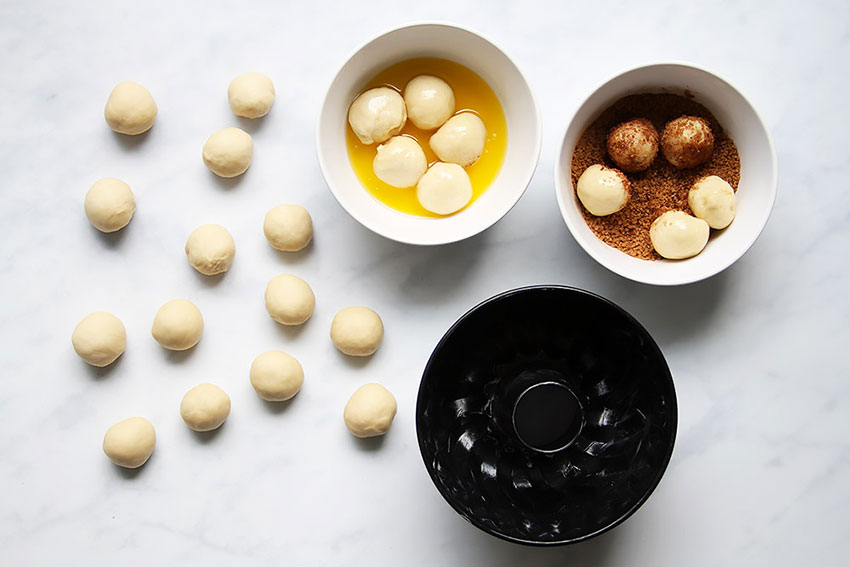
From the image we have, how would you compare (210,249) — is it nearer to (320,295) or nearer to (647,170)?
(320,295)

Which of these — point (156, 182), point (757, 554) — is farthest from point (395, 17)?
point (757, 554)

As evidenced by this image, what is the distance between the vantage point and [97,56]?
4.20 feet

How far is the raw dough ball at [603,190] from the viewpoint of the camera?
3.70 ft

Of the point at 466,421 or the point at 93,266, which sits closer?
the point at 466,421

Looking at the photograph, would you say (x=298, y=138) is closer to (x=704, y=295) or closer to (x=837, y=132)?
(x=704, y=295)

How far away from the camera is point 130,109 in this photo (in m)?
1.22

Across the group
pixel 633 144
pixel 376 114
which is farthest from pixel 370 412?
pixel 633 144

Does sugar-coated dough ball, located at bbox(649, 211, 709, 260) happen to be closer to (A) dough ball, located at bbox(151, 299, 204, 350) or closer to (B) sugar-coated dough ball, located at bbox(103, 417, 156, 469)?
(A) dough ball, located at bbox(151, 299, 204, 350)

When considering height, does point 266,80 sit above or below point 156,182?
above

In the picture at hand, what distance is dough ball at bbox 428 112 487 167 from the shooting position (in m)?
1.18

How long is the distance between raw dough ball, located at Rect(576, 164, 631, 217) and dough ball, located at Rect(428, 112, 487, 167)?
187 millimetres

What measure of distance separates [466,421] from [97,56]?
0.94 meters

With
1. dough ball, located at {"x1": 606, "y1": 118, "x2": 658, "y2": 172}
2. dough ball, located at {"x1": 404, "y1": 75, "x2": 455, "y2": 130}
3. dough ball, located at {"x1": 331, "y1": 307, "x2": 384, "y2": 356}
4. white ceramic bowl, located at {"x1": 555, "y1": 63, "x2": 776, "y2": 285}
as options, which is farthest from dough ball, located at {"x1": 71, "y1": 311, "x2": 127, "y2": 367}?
dough ball, located at {"x1": 606, "y1": 118, "x2": 658, "y2": 172}

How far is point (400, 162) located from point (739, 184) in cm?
58
